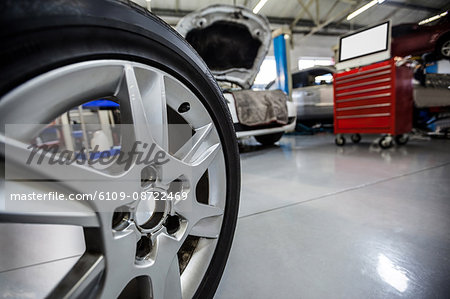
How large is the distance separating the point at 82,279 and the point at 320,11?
35.8 ft

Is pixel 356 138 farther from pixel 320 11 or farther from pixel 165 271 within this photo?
pixel 320 11

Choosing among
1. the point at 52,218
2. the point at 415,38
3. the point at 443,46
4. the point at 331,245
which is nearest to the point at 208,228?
the point at 52,218

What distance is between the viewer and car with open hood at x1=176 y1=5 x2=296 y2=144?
2.37 meters

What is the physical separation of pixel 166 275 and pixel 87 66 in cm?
37

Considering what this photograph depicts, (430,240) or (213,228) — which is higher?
(213,228)

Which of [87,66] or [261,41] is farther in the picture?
[261,41]

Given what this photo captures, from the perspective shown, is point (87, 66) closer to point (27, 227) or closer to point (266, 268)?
point (266, 268)

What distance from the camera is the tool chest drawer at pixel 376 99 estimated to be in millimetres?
2223

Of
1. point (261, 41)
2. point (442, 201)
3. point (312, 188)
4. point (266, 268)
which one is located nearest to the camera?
point (266, 268)

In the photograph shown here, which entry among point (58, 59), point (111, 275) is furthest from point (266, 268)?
point (58, 59)

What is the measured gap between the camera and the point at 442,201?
0.99m

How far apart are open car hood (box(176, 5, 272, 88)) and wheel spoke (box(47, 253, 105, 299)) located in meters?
2.50

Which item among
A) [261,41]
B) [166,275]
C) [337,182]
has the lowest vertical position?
[337,182]

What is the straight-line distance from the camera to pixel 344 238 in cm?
76
